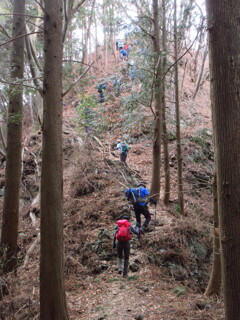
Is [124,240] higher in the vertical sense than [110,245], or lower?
higher

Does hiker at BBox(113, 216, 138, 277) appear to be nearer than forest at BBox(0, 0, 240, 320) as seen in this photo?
No

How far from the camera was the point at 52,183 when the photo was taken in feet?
15.8

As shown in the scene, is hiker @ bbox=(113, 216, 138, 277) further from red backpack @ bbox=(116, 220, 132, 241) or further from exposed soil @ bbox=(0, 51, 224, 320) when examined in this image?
exposed soil @ bbox=(0, 51, 224, 320)

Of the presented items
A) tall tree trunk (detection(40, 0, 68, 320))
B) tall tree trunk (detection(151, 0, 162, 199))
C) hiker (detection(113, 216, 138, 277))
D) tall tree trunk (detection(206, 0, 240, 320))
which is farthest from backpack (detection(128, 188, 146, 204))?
tall tree trunk (detection(206, 0, 240, 320))

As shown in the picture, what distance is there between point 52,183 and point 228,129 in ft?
10.6

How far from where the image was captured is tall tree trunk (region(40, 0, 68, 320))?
4688 mm

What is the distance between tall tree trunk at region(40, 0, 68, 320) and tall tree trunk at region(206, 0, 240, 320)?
3053 mm

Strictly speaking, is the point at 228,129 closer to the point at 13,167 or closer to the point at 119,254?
the point at 119,254

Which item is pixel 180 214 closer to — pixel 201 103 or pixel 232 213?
pixel 232 213

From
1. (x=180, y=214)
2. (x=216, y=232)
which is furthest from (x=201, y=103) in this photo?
(x=216, y=232)

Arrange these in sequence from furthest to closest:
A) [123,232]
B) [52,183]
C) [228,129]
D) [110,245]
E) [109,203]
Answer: [109,203] < [110,245] < [123,232] < [52,183] < [228,129]

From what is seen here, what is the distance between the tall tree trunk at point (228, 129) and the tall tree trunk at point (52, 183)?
3053mm

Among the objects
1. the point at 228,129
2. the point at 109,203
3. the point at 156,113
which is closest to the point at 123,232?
the point at 109,203

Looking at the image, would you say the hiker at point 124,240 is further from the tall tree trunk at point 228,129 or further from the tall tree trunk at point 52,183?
the tall tree trunk at point 228,129
